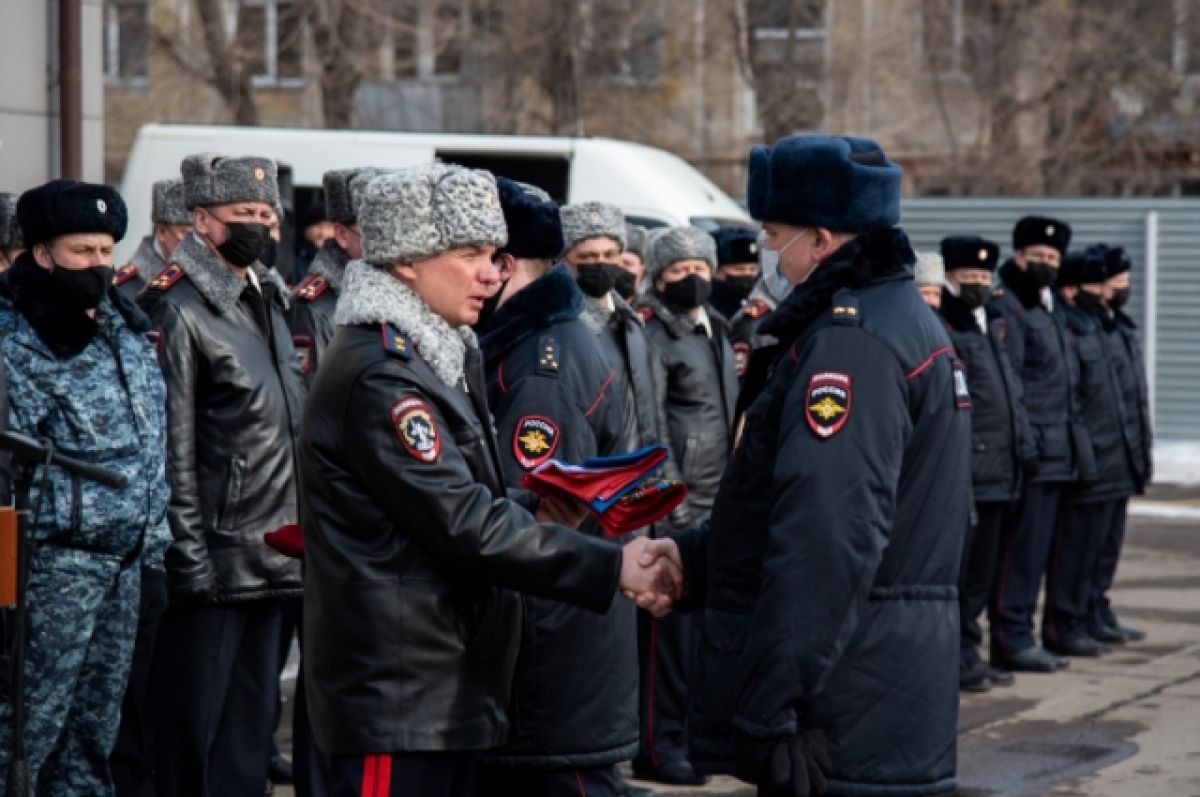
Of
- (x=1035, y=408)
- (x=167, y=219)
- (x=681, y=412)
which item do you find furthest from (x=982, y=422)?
(x=167, y=219)

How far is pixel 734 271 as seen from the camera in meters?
11.1

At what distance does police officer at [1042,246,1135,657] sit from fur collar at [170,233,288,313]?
5.73m

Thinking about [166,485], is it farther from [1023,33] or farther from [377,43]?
[1023,33]

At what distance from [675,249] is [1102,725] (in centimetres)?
285

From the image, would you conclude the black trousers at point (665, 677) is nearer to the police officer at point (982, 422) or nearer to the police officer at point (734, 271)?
the police officer at point (982, 422)

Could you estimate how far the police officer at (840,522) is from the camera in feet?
13.4

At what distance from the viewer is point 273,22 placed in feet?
86.4

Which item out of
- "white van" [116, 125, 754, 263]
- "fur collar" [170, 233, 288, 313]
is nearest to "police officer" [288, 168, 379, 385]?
"fur collar" [170, 233, 288, 313]

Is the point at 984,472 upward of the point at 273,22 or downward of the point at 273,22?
downward

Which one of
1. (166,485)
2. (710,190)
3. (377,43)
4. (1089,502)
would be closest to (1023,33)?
(377,43)

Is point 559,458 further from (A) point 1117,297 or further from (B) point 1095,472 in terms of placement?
(A) point 1117,297

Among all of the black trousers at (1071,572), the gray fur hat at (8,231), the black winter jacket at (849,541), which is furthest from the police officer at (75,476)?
the black trousers at (1071,572)

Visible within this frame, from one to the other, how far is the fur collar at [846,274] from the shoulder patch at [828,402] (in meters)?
0.21

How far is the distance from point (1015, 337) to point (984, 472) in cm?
92
